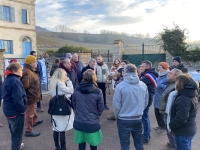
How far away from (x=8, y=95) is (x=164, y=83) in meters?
3.30

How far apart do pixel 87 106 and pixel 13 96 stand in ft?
4.61

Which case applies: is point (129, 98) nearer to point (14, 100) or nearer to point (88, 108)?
point (88, 108)

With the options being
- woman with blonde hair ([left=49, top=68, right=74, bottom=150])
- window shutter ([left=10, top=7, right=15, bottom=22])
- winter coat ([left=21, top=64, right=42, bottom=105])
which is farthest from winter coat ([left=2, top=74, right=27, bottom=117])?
window shutter ([left=10, top=7, right=15, bottom=22])

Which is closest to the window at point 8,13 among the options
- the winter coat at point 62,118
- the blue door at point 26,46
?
the blue door at point 26,46

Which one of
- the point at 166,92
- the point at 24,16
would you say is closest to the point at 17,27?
the point at 24,16

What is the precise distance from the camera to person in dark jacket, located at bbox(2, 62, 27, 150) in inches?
140

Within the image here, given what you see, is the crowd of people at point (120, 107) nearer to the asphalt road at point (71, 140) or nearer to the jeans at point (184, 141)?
the jeans at point (184, 141)

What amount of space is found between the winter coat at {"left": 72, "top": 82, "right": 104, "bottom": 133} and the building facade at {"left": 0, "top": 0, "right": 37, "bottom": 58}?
71.8ft

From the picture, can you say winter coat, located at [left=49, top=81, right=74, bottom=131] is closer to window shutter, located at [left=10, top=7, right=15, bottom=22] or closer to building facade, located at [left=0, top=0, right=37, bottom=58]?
building facade, located at [left=0, top=0, right=37, bottom=58]

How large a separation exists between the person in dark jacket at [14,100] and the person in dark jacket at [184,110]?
103 inches

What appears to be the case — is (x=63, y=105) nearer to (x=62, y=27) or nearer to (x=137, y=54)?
(x=137, y=54)

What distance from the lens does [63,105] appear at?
147 inches

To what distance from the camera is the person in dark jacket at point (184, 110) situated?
9.15 ft

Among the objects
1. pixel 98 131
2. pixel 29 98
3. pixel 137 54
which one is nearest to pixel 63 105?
pixel 98 131
